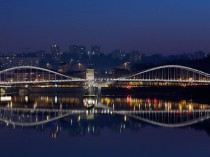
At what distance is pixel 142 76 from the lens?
65062 millimetres

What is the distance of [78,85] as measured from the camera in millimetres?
62531

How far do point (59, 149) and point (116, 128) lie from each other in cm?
614

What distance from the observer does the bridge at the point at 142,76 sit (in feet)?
162

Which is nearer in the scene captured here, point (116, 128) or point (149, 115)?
point (116, 128)

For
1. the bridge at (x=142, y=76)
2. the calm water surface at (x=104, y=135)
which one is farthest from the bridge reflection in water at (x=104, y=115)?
the bridge at (x=142, y=76)

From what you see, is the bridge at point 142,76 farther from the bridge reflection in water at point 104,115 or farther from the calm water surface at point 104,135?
the calm water surface at point 104,135

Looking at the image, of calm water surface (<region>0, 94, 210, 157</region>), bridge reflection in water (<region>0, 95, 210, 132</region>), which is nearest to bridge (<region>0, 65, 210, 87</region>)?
bridge reflection in water (<region>0, 95, 210, 132</region>)

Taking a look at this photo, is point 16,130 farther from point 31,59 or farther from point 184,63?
point 31,59

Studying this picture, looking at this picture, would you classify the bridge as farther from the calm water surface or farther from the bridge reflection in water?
the calm water surface

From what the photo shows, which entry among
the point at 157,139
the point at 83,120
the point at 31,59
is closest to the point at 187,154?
the point at 157,139

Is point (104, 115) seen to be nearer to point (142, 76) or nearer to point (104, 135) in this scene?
point (104, 135)

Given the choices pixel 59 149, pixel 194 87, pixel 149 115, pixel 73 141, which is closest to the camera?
pixel 59 149

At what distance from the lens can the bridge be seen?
49.4 meters

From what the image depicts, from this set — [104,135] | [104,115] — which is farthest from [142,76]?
[104,135]
